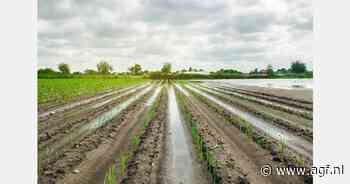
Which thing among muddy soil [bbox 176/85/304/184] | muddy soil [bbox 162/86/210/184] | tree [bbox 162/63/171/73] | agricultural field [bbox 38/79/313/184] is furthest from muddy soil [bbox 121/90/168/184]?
tree [bbox 162/63/171/73]

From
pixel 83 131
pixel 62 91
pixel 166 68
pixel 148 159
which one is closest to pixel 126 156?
pixel 148 159

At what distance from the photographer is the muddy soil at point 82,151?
5455mm

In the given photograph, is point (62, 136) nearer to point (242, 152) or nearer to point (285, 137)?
point (242, 152)

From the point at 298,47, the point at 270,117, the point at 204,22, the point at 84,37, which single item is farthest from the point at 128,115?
the point at 298,47

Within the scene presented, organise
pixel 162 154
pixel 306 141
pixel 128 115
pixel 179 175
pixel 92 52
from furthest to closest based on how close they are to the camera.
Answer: pixel 128 115, pixel 92 52, pixel 306 141, pixel 162 154, pixel 179 175

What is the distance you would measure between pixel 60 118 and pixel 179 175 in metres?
7.38

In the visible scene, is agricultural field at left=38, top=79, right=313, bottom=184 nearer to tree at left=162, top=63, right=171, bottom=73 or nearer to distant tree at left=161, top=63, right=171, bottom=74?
tree at left=162, top=63, right=171, bottom=73

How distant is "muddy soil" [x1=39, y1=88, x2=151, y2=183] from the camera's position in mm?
5455

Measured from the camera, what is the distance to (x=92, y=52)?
1115 cm

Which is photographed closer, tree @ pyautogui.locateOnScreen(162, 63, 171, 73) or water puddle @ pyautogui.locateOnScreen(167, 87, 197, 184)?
water puddle @ pyautogui.locateOnScreen(167, 87, 197, 184)

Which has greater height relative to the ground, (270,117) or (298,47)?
(298,47)

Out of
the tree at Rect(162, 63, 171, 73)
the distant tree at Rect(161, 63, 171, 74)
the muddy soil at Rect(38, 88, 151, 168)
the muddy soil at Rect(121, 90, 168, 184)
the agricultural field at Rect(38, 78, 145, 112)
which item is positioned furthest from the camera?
the distant tree at Rect(161, 63, 171, 74)

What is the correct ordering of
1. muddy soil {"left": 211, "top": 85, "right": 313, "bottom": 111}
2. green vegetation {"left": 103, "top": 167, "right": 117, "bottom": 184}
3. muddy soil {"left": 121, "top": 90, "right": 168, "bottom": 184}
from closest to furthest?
green vegetation {"left": 103, "top": 167, "right": 117, "bottom": 184} → muddy soil {"left": 121, "top": 90, "right": 168, "bottom": 184} → muddy soil {"left": 211, "top": 85, "right": 313, "bottom": 111}
